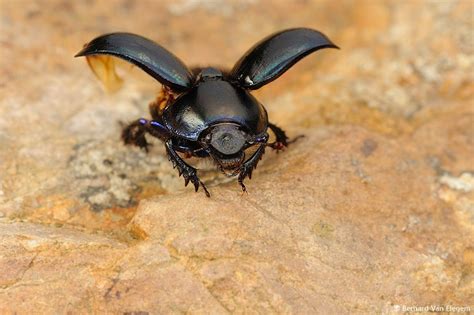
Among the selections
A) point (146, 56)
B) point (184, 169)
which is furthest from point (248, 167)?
point (146, 56)

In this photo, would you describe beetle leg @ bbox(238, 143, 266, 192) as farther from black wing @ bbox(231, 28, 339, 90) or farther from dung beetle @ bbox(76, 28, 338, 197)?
black wing @ bbox(231, 28, 339, 90)

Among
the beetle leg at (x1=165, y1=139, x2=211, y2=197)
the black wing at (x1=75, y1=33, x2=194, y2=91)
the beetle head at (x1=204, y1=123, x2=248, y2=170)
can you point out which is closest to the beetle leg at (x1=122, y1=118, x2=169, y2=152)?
the beetle leg at (x1=165, y1=139, x2=211, y2=197)

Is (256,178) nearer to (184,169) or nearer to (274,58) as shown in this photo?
(184,169)

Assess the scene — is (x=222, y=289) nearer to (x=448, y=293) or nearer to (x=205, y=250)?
(x=205, y=250)

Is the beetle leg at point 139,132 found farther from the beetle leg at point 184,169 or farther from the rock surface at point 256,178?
the beetle leg at point 184,169

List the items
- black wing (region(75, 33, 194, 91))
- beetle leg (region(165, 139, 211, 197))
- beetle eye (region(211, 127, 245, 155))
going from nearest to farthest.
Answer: beetle eye (region(211, 127, 245, 155))
beetle leg (region(165, 139, 211, 197))
black wing (region(75, 33, 194, 91))

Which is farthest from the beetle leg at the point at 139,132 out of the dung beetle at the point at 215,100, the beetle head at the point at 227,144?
the beetle head at the point at 227,144
